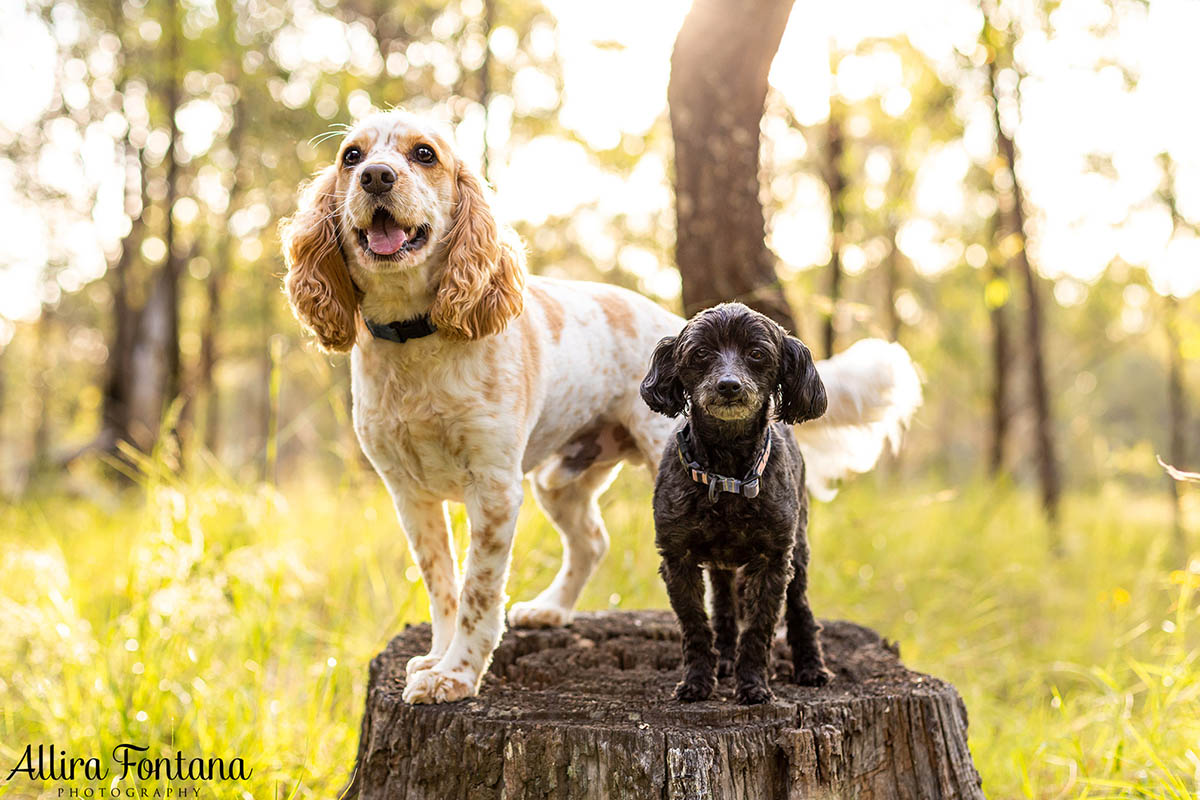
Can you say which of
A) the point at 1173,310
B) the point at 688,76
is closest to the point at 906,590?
the point at 688,76

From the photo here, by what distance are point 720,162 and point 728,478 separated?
2.43 m

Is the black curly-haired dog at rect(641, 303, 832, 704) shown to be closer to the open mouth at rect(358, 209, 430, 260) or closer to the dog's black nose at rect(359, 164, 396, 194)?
the open mouth at rect(358, 209, 430, 260)

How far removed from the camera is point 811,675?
2859 mm

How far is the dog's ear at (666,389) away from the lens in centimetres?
247

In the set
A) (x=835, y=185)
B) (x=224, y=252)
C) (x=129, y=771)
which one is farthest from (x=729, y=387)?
(x=224, y=252)

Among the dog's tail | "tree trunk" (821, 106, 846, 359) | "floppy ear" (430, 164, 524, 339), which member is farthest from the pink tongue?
"tree trunk" (821, 106, 846, 359)

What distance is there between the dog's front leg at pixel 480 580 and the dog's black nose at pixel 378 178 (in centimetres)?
89

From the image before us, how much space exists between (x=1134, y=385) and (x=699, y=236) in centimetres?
4155

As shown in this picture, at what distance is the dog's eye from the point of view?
8.79ft

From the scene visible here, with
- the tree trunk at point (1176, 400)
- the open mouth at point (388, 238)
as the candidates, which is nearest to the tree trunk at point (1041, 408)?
the tree trunk at point (1176, 400)

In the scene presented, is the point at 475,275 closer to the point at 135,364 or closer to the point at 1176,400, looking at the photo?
the point at 135,364

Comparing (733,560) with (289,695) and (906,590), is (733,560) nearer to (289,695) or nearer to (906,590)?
(289,695)

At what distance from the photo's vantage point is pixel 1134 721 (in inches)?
158

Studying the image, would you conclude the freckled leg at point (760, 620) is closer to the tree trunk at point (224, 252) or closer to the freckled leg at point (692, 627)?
the freckled leg at point (692, 627)
